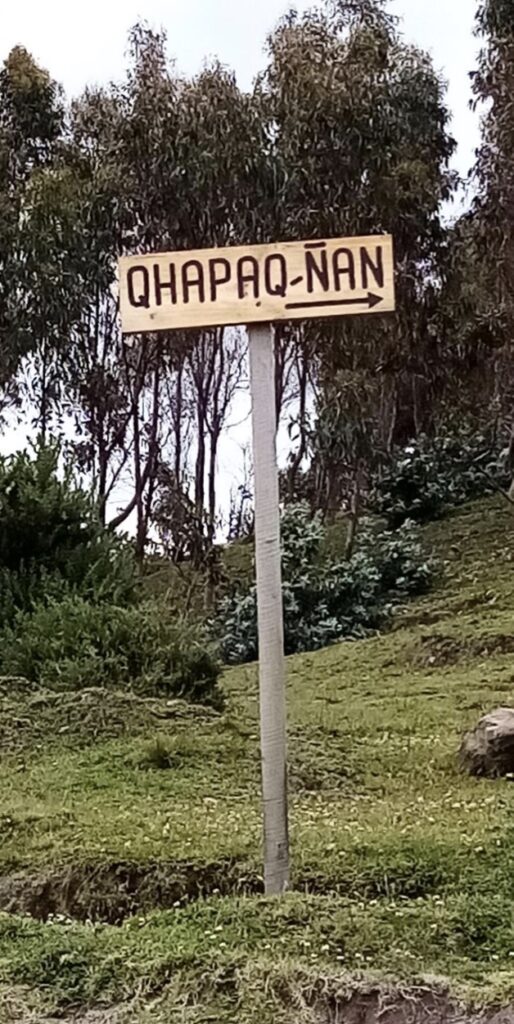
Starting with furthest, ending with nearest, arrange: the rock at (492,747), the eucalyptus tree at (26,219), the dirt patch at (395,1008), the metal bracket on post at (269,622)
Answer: the eucalyptus tree at (26,219) < the rock at (492,747) < the metal bracket on post at (269,622) < the dirt patch at (395,1008)

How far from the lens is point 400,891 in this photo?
11.5 feet

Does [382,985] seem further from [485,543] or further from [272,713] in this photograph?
[485,543]

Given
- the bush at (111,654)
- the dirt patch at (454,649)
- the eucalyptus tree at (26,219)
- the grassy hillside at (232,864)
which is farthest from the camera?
the eucalyptus tree at (26,219)

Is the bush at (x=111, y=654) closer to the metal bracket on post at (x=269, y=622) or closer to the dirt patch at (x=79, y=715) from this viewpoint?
the dirt patch at (x=79, y=715)

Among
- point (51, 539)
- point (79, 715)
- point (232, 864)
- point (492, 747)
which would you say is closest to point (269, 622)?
point (232, 864)

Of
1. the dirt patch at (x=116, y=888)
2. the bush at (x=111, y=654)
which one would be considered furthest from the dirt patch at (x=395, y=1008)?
the bush at (x=111, y=654)

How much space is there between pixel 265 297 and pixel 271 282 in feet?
0.15

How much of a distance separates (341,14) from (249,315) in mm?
15652

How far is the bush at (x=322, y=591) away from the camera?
1386cm

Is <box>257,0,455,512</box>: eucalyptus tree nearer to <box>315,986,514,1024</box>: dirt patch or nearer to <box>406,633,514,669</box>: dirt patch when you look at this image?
<box>406,633,514,669</box>: dirt patch

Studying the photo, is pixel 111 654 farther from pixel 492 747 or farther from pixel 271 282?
pixel 271 282

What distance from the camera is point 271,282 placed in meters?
3.63

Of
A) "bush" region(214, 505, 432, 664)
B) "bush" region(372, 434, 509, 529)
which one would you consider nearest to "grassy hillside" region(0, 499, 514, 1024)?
"bush" region(214, 505, 432, 664)

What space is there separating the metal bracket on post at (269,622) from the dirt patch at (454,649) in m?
7.37
